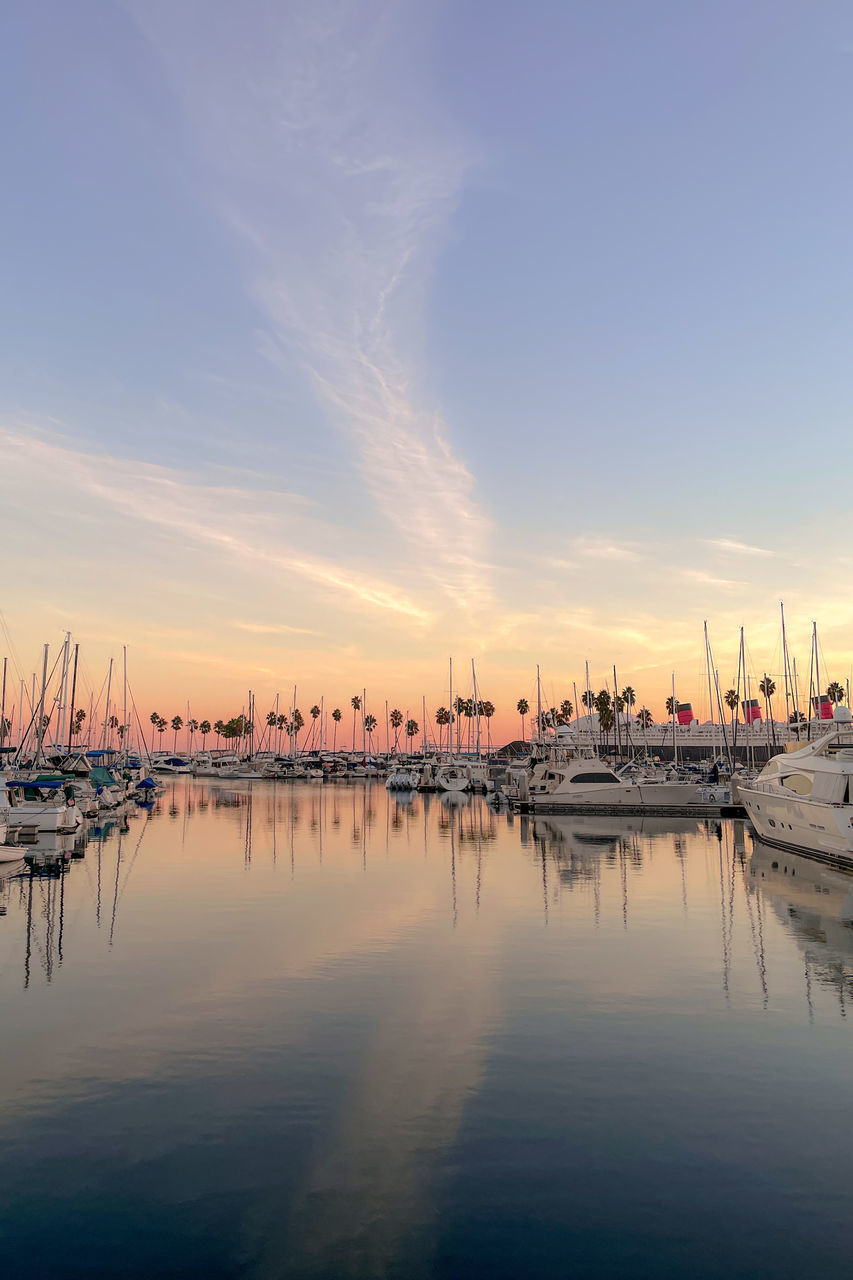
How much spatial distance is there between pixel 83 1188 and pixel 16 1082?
4.03 meters

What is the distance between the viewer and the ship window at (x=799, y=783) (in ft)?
128

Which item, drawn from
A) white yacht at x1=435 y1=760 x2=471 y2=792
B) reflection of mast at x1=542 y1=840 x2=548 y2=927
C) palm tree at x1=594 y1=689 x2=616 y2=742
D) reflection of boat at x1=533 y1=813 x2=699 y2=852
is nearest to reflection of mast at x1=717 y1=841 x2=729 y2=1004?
reflection of mast at x1=542 y1=840 x2=548 y2=927

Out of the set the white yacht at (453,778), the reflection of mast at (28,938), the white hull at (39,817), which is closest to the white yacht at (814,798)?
the reflection of mast at (28,938)

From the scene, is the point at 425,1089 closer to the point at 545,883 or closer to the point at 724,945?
the point at 724,945

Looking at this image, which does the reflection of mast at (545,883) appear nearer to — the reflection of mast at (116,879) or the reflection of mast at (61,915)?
the reflection of mast at (116,879)

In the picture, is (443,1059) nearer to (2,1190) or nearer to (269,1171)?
(269,1171)

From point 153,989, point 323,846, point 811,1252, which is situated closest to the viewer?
point 811,1252

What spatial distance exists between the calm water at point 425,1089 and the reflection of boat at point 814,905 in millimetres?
169

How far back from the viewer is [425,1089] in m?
12.4

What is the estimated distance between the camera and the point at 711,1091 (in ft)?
40.3

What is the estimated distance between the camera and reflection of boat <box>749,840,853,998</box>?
2008 centimetres

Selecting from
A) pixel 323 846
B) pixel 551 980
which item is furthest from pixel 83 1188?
pixel 323 846

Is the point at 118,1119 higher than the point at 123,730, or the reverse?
the point at 123,730

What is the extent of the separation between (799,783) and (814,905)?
43.2 ft
